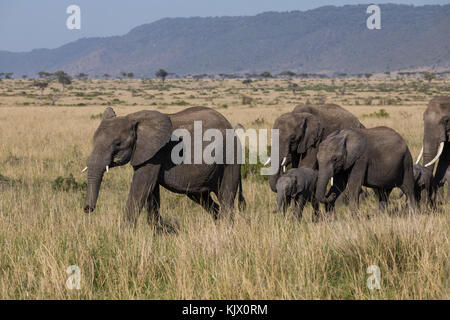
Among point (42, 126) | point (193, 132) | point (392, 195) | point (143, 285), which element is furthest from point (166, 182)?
point (42, 126)

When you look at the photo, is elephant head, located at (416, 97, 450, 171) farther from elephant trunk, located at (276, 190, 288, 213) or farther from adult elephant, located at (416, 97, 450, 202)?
elephant trunk, located at (276, 190, 288, 213)

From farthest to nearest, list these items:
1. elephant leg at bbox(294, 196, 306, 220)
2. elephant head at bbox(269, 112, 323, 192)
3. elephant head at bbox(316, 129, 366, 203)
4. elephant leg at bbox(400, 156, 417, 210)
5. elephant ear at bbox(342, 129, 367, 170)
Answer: elephant head at bbox(269, 112, 323, 192)
elephant leg at bbox(400, 156, 417, 210)
elephant leg at bbox(294, 196, 306, 220)
elephant ear at bbox(342, 129, 367, 170)
elephant head at bbox(316, 129, 366, 203)

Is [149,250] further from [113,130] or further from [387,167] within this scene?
[387,167]

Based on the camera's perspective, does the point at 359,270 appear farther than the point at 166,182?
No

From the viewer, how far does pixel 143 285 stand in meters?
4.75

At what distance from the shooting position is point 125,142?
6.67m

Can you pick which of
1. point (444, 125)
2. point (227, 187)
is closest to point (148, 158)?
point (227, 187)

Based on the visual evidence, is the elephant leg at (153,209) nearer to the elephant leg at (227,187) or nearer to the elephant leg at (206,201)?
the elephant leg at (206,201)

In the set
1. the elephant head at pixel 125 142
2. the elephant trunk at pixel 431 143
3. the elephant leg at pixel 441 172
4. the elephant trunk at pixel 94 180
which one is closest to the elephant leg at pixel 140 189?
the elephant head at pixel 125 142

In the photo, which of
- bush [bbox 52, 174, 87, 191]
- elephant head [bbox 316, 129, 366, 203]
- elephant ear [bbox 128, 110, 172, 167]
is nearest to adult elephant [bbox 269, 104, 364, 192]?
elephant head [bbox 316, 129, 366, 203]

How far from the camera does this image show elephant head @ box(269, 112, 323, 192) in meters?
8.57

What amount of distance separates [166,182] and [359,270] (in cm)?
291

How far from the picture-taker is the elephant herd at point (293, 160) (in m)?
6.71

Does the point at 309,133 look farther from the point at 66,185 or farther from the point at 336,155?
the point at 66,185
